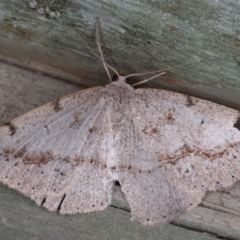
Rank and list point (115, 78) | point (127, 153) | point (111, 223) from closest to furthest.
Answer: point (111, 223)
point (127, 153)
point (115, 78)

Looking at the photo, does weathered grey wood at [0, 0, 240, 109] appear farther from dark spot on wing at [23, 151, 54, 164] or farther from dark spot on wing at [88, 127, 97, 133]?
dark spot on wing at [23, 151, 54, 164]

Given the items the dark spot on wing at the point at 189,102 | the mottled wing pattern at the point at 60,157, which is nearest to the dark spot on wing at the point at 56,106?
the mottled wing pattern at the point at 60,157

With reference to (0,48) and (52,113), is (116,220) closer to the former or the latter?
(52,113)

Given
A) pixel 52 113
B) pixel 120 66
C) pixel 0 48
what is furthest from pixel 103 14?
pixel 0 48

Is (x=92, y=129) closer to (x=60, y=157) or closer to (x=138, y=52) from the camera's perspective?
(x=60, y=157)

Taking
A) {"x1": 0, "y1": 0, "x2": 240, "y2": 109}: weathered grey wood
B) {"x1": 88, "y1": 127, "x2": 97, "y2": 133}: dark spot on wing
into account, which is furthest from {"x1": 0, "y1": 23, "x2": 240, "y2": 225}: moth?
{"x1": 0, "y1": 0, "x2": 240, "y2": 109}: weathered grey wood

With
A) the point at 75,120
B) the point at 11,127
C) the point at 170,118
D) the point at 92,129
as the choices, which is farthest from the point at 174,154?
the point at 11,127

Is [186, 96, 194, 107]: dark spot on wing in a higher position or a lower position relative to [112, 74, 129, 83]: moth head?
higher
